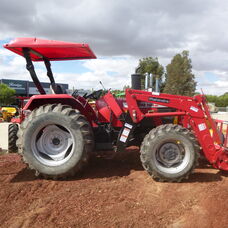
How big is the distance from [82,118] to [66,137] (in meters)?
0.50

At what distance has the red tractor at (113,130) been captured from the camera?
4.02 metres

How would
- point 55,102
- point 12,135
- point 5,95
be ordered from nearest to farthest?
point 55,102 < point 12,135 < point 5,95

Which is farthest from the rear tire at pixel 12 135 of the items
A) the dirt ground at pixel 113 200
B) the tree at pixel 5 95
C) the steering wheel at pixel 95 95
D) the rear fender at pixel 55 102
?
the tree at pixel 5 95

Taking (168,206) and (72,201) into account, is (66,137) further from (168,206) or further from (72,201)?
(168,206)

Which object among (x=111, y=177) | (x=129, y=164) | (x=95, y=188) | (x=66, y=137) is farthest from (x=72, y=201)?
(x=129, y=164)

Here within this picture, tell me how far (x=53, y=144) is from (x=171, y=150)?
199 centimetres

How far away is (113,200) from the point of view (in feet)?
10.8

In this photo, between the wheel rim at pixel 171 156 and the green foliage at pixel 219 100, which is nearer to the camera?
the wheel rim at pixel 171 156

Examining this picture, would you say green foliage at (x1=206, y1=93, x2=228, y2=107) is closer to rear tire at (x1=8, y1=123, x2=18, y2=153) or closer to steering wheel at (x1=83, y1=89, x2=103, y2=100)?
steering wheel at (x1=83, y1=89, x2=103, y2=100)

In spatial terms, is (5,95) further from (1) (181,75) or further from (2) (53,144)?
(2) (53,144)

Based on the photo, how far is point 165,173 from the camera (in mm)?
3980

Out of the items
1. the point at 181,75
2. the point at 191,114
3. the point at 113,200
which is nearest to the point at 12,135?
the point at 113,200

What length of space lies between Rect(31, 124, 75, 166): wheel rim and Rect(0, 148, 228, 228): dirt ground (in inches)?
15.8

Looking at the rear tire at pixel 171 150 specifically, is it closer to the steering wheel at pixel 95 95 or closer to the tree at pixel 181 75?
the steering wheel at pixel 95 95
